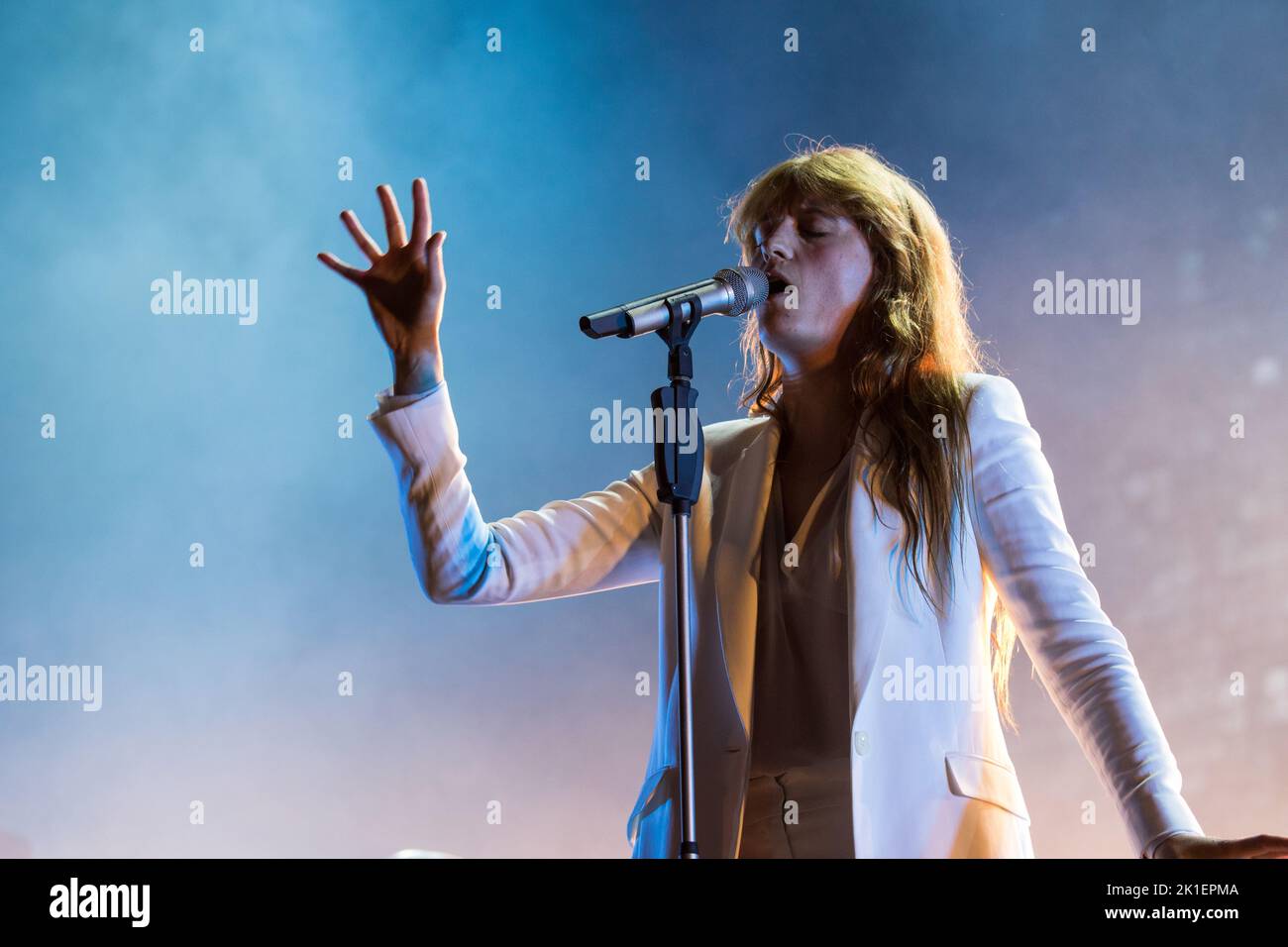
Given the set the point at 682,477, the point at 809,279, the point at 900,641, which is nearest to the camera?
the point at 682,477

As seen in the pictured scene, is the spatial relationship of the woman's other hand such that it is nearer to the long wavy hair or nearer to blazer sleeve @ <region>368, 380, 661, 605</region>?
the long wavy hair

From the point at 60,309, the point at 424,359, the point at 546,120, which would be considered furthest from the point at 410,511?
the point at 60,309

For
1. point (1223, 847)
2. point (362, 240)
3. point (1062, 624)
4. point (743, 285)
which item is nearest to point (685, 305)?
point (743, 285)

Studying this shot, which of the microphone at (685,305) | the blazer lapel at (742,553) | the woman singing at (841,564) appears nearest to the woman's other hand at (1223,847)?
the woman singing at (841,564)

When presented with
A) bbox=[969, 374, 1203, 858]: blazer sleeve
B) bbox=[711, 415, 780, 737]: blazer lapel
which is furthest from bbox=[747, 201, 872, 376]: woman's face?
bbox=[969, 374, 1203, 858]: blazer sleeve

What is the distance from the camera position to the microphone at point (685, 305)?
126cm

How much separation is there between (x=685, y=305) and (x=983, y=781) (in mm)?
650

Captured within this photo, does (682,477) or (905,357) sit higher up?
(905,357)

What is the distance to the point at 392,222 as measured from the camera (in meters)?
1.42

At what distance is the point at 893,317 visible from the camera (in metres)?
1.68

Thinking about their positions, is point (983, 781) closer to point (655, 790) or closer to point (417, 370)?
point (655, 790)

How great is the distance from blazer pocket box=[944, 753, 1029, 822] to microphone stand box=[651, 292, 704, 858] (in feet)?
1.02

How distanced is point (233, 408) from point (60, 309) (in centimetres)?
55

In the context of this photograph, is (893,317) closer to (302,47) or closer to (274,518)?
(274,518)
